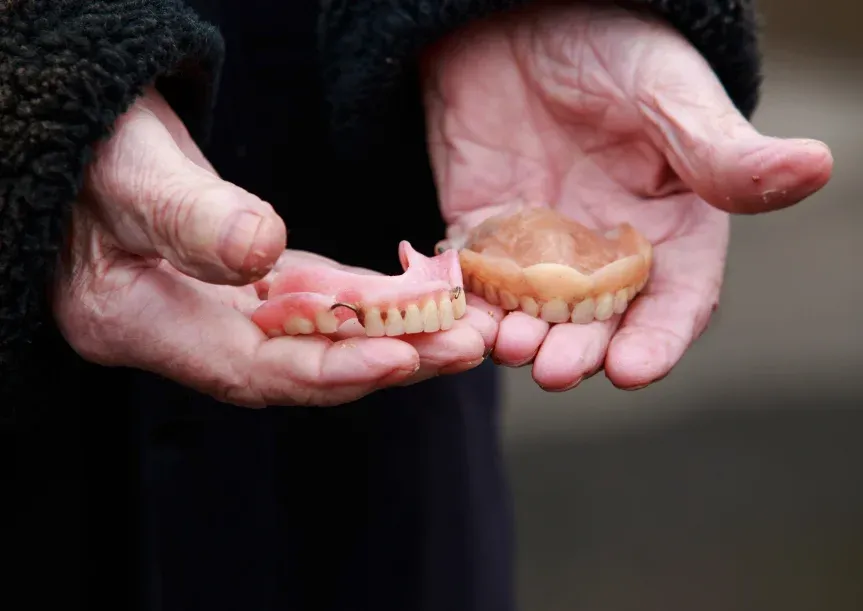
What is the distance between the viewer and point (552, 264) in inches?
29.5

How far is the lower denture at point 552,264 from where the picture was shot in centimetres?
75

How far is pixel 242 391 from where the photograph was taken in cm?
63

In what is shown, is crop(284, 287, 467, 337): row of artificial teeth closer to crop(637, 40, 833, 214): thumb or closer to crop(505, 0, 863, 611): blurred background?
crop(637, 40, 833, 214): thumb

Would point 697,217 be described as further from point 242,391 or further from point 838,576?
point 838,576

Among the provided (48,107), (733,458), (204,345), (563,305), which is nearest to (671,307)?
(563,305)

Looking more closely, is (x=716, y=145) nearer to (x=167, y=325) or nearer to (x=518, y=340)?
(x=518, y=340)

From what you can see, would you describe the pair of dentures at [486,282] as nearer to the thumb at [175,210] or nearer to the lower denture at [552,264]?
the lower denture at [552,264]

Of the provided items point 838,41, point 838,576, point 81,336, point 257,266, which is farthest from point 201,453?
point 838,41

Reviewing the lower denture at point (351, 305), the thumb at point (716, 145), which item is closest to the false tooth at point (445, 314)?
the lower denture at point (351, 305)

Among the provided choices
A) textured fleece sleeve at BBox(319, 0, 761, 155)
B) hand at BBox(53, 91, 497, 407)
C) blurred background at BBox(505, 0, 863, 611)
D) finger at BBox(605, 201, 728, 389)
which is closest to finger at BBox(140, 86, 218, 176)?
hand at BBox(53, 91, 497, 407)

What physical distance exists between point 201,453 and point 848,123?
2804 mm

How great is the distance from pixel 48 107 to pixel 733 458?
201 cm

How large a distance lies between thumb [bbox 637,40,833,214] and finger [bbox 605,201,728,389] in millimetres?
87

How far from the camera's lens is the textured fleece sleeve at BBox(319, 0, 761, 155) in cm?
78
